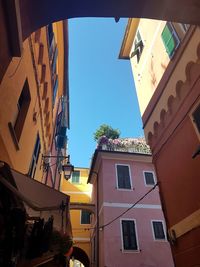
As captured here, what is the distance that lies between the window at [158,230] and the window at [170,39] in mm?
10295

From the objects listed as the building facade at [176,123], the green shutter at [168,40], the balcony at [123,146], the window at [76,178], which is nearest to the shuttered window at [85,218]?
the window at [76,178]

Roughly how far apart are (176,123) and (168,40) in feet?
9.15

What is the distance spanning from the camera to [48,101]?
30.3 ft

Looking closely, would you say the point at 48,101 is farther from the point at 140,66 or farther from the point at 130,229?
the point at 130,229

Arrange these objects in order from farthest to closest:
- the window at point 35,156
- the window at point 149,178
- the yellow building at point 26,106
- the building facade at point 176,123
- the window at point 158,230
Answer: the window at point 149,178 < the window at point 158,230 < the window at point 35,156 < the building facade at point 176,123 < the yellow building at point 26,106

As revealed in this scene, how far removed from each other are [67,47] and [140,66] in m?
4.82

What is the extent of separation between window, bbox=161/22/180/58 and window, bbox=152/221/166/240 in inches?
405

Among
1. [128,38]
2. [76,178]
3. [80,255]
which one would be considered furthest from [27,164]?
[76,178]

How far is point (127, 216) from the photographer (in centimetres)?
1368

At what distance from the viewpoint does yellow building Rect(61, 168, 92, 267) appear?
17.7m

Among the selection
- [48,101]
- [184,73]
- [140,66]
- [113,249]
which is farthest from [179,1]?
[113,249]

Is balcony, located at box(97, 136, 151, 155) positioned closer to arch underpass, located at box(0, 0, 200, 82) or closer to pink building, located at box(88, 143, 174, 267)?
pink building, located at box(88, 143, 174, 267)

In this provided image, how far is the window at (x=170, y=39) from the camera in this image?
272 inches

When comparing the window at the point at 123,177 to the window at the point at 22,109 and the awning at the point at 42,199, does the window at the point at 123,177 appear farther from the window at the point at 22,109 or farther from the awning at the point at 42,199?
the awning at the point at 42,199
